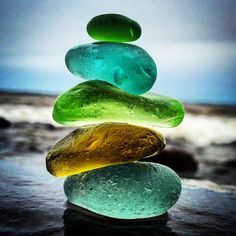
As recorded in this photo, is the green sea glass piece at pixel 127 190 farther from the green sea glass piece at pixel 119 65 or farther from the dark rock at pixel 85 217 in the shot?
the green sea glass piece at pixel 119 65

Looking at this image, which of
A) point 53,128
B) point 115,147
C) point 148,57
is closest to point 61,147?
point 115,147

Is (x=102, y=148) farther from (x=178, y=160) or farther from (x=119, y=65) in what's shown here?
(x=178, y=160)

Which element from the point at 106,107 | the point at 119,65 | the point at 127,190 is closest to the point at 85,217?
the point at 127,190

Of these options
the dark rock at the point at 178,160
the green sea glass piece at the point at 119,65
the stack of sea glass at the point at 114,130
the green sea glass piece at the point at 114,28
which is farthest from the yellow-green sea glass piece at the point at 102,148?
the dark rock at the point at 178,160

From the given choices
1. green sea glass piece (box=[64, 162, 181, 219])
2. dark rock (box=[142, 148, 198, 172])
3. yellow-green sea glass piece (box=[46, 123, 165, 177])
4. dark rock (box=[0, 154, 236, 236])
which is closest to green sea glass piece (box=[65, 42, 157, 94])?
yellow-green sea glass piece (box=[46, 123, 165, 177])

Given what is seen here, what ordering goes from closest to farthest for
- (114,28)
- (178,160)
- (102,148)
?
(102,148) → (114,28) → (178,160)

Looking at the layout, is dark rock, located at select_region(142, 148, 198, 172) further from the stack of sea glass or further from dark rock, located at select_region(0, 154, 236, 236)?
the stack of sea glass
